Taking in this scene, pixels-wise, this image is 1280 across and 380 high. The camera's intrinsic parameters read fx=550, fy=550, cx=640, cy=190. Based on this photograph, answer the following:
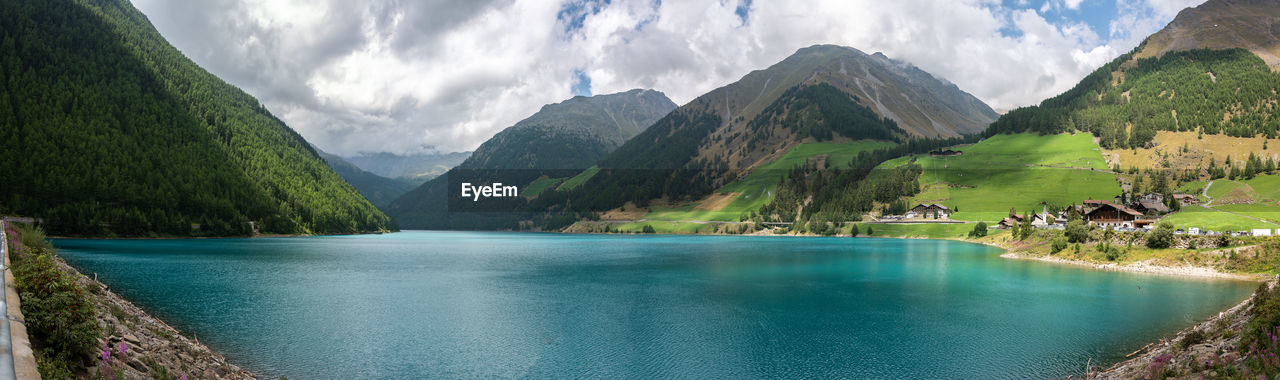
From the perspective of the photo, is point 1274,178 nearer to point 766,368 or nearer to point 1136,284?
point 1136,284

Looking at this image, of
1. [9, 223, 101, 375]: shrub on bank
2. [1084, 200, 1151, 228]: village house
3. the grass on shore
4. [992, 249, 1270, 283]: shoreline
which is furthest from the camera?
[1084, 200, 1151, 228]: village house

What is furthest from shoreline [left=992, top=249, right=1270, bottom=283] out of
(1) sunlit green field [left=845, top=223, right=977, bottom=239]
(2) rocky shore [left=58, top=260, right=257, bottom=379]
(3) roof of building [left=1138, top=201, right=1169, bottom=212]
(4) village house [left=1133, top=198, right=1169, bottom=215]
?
(1) sunlit green field [left=845, top=223, right=977, bottom=239]

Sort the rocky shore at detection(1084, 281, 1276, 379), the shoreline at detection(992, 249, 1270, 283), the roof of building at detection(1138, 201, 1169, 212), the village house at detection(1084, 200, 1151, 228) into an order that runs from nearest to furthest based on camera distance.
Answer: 1. the rocky shore at detection(1084, 281, 1276, 379)
2. the shoreline at detection(992, 249, 1270, 283)
3. the village house at detection(1084, 200, 1151, 228)
4. the roof of building at detection(1138, 201, 1169, 212)

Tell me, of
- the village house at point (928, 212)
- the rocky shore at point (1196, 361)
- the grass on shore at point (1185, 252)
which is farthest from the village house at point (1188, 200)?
the rocky shore at point (1196, 361)

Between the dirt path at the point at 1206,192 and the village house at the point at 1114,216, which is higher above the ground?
Answer: the dirt path at the point at 1206,192

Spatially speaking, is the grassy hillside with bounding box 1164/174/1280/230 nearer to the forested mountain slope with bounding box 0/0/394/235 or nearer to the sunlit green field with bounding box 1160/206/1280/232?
the sunlit green field with bounding box 1160/206/1280/232

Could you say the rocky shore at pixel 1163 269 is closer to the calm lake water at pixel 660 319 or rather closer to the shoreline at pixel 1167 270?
the shoreline at pixel 1167 270

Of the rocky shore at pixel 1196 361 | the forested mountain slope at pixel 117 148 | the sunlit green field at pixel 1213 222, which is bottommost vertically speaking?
the rocky shore at pixel 1196 361
